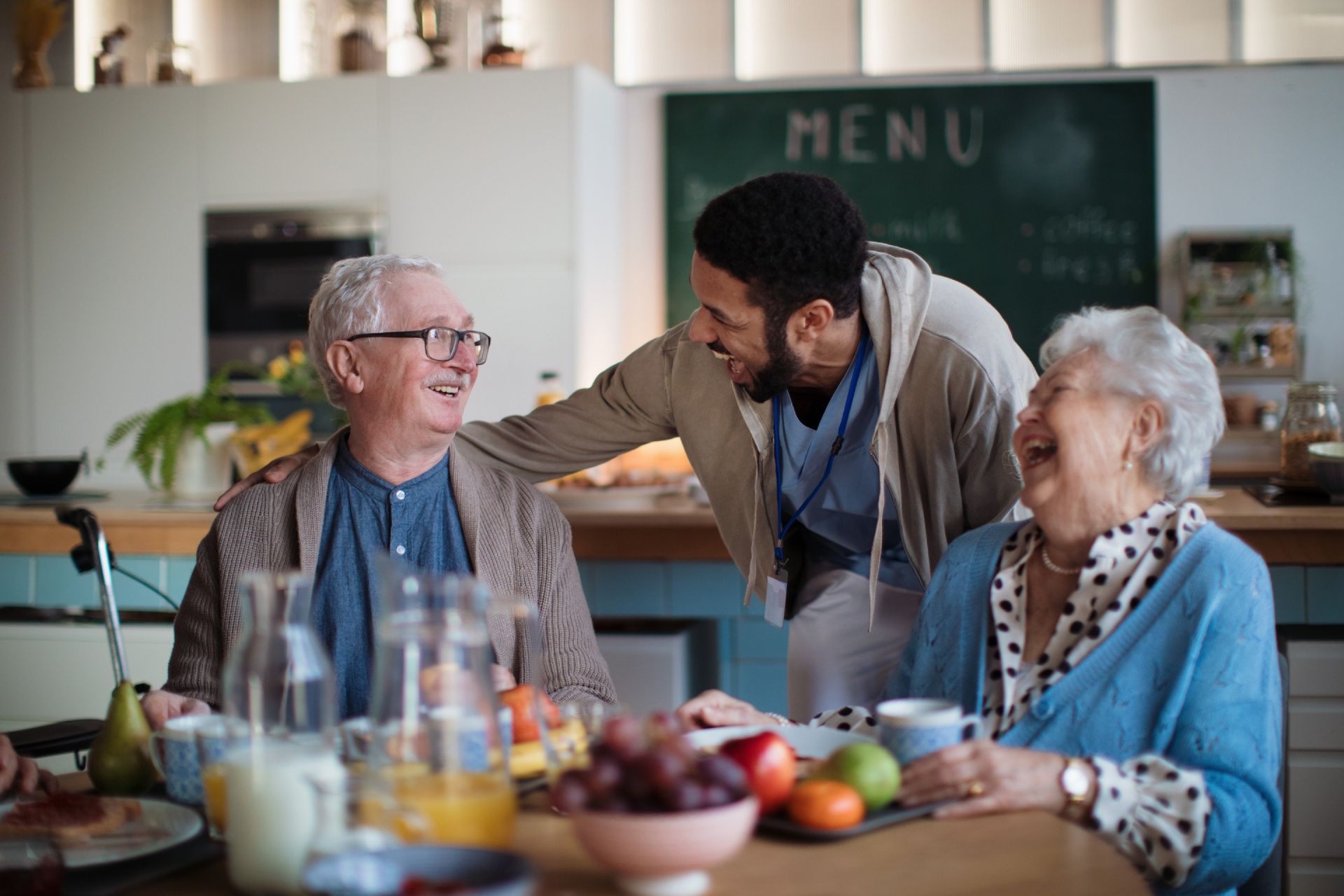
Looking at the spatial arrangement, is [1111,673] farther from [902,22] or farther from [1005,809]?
[902,22]

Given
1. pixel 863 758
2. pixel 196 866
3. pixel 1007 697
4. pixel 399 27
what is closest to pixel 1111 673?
pixel 1007 697

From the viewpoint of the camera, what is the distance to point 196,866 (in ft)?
3.55

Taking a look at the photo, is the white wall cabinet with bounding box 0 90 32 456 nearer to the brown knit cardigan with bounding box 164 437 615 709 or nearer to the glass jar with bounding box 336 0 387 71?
the glass jar with bounding box 336 0 387 71

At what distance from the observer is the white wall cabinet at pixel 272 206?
15.9 ft

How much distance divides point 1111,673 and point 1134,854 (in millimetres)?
226

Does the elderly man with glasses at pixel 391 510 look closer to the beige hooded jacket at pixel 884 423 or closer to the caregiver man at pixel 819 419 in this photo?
the caregiver man at pixel 819 419

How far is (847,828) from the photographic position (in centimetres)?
110

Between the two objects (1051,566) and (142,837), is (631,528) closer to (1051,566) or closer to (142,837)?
(1051,566)

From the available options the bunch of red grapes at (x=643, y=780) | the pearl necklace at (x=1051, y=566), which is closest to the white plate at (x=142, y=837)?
the bunch of red grapes at (x=643, y=780)

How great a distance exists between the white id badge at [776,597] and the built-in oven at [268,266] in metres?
3.32

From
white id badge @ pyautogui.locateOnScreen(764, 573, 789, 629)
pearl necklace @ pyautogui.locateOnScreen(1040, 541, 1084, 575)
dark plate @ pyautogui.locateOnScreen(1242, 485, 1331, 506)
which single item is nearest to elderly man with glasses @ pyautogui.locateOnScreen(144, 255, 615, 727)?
white id badge @ pyautogui.locateOnScreen(764, 573, 789, 629)

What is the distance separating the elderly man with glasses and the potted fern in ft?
4.59

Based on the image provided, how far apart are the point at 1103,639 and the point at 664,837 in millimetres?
752

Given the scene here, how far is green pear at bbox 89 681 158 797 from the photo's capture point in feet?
4.21
